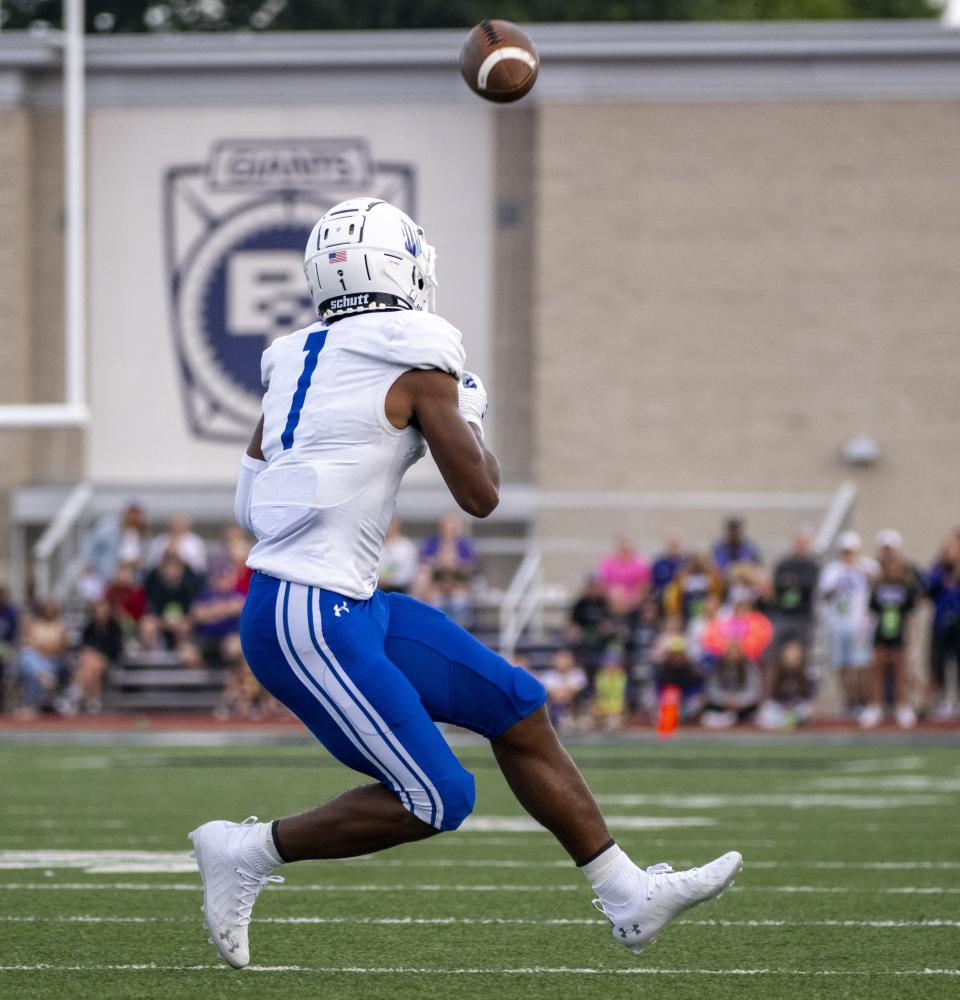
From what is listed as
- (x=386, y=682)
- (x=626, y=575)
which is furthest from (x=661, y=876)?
(x=626, y=575)

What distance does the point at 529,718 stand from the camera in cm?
435

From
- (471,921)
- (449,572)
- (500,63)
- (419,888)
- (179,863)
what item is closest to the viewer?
(471,921)

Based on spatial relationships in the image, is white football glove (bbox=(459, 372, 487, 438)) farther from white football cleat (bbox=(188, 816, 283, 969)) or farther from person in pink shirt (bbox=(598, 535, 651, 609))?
person in pink shirt (bbox=(598, 535, 651, 609))

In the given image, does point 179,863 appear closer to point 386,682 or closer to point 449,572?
point 386,682

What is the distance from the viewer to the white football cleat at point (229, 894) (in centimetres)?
446

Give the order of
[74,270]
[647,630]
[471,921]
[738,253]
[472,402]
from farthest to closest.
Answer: [738,253], [647,630], [74,270], [471,921], [472,402]

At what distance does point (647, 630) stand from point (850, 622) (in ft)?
5.32

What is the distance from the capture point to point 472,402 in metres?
4.33

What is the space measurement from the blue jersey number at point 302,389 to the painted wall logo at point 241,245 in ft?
51.2

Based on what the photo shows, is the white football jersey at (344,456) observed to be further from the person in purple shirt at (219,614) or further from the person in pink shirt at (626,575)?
the person in purple shirt at (219,614)

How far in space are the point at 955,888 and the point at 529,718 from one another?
2260 millimetres

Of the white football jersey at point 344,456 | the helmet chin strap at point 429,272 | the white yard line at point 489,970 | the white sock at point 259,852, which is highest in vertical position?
the helmet chin strap at point 429,272

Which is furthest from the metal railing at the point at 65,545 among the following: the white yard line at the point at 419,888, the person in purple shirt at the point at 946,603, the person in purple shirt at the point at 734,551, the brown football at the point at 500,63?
the brown football at the point at 500,63

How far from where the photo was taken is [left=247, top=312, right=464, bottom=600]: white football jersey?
167 inches
